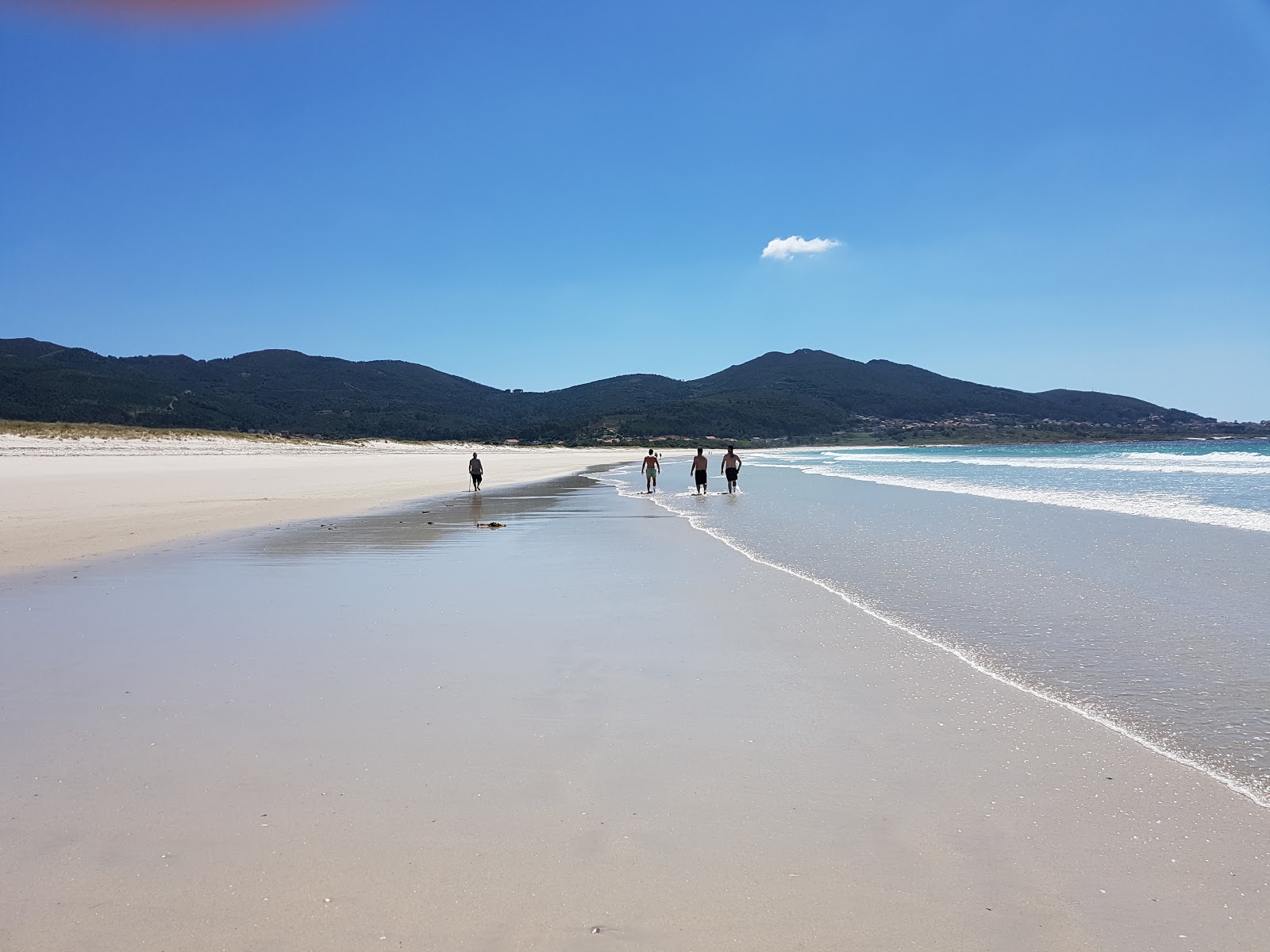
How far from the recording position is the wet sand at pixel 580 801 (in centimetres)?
278

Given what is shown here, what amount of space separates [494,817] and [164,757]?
78.5 inches

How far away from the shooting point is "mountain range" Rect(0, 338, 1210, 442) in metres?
99.9

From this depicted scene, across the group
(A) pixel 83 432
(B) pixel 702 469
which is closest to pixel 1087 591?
(B) pixel 702 469

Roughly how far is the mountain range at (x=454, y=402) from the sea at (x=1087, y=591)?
86822mm

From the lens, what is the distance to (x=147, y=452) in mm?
45000

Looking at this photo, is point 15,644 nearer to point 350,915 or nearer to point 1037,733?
point 350,915

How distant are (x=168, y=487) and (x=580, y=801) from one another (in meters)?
26.4

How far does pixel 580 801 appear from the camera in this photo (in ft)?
12.1

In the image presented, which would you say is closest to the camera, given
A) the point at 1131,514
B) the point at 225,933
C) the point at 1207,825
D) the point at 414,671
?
the point at 225,933

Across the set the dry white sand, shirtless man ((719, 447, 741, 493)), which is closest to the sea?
shirtless man ((719, 447, 741, 493))

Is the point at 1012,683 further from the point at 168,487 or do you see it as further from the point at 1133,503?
the point at 168,487

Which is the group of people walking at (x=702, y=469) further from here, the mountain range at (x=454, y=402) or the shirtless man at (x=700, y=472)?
the mountain range at (x=454, y=402)

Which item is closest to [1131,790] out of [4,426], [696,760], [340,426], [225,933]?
[696,760]

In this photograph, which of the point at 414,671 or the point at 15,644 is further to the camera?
the point at 15,644
